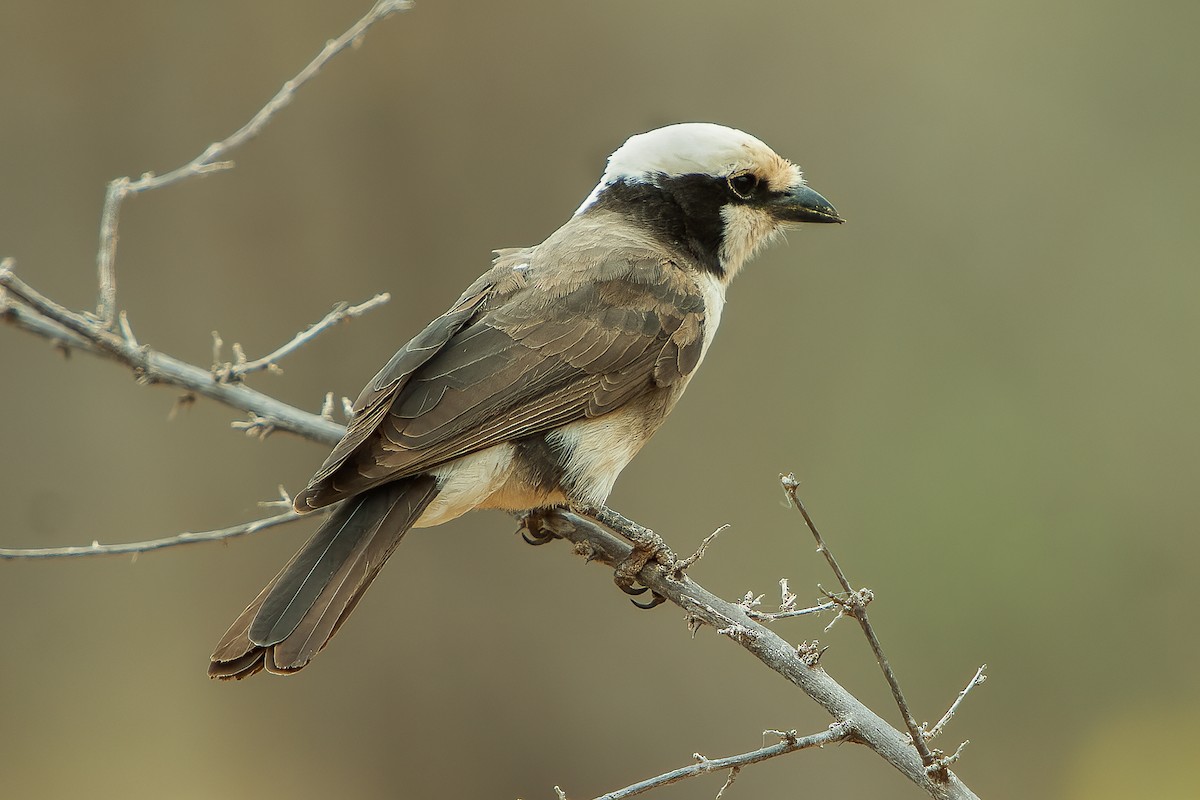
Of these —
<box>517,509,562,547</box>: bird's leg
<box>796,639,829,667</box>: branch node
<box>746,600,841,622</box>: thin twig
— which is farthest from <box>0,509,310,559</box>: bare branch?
<box>796,639,829,667</box>: branch node

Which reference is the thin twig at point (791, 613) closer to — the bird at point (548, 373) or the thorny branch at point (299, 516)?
the thorny branch at point (299, 516)

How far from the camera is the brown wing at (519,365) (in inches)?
150

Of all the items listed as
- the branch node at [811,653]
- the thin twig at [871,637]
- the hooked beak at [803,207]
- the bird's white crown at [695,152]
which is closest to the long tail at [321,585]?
the branch node at [811,653]

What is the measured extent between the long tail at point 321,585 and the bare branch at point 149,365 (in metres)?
0.49

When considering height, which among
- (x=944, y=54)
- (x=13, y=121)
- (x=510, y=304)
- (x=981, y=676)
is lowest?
(x=981, y=676)

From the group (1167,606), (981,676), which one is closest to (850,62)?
(1167,606)

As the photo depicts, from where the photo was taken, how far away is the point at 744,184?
4785 mm

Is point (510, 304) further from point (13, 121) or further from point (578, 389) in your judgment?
point (13, 121)

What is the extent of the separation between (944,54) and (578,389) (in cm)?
420

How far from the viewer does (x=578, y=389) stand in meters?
4.23

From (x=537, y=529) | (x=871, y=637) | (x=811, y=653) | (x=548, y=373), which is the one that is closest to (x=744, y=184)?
(x=548, y=373)

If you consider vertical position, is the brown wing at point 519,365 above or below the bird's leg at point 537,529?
above

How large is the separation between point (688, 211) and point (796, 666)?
6.81 ft

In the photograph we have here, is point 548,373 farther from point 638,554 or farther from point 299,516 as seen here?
point 299,516
